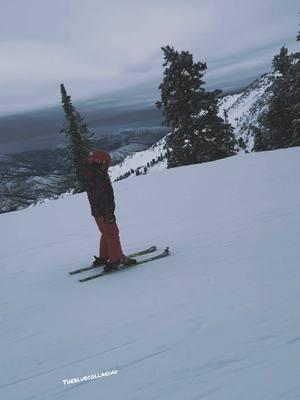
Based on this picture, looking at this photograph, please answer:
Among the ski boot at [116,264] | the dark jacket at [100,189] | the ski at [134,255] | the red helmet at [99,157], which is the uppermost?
the red helmet at [99,157]

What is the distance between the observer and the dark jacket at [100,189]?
25.0 feet

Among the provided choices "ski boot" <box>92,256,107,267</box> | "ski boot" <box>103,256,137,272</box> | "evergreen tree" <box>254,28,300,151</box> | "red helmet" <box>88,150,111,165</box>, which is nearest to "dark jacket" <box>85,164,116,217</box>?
"red helmet" <box>88,150,111,165</box>

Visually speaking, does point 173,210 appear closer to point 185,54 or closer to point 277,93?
point 185,54

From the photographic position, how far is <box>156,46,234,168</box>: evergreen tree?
1336 inches

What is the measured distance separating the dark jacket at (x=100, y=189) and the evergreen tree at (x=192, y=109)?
26535 mm

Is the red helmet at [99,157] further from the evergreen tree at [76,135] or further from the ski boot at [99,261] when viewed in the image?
the evergreen tree at [76,135]

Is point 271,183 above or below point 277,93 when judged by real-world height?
below

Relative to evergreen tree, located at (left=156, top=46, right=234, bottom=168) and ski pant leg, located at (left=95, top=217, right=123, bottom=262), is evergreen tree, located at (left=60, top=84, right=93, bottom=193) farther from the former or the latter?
ski pant leg, located at (left=95, top=217, right=123, bottom=262)

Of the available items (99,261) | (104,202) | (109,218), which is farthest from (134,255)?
(104,202)

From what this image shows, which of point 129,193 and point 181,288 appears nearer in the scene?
point 181,288

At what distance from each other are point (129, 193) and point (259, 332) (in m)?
14.2

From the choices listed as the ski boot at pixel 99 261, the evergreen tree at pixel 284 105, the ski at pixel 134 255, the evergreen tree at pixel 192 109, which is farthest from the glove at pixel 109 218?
the evergreen tree at pixel 284 105

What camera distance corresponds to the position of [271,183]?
46.3 ft

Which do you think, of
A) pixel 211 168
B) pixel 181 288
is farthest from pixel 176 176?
pixel 181 288
